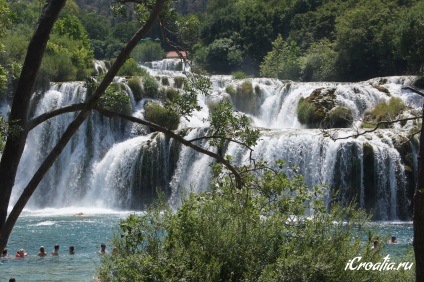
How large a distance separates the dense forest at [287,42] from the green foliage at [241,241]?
25.5 metres

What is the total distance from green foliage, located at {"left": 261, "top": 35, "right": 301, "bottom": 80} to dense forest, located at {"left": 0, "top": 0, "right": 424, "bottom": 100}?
0.24 feet

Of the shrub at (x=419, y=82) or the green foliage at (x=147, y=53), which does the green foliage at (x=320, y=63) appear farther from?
the green foliage at (x=147, y=53)

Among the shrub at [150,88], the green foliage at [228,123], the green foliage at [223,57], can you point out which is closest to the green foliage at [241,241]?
the green foliage at [228,123]

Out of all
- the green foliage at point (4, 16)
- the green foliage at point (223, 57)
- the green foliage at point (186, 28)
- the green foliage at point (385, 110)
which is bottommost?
the green foliage at point (186, 28)

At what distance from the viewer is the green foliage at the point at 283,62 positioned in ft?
183

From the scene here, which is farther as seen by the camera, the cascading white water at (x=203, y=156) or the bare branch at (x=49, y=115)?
the cascading white water at (x=203, y=156)

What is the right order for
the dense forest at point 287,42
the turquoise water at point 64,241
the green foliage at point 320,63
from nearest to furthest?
the turquoise water at point 64,241, the dense forest at point 287,42, the green foliage at point 320,63

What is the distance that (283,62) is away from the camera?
5647cm

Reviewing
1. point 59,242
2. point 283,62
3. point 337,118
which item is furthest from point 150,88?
point 283,62

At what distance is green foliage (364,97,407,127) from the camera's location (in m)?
34.2

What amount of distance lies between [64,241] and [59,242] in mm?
172

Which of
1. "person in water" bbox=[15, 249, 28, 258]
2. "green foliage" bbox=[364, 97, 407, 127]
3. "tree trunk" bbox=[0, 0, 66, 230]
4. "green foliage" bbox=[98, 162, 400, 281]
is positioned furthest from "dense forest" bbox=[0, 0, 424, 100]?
"tree trunk" bbox=[0, 0, 66, 230]

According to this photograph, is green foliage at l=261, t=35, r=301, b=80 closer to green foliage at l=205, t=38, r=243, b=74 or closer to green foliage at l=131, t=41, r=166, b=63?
green foliage at l=205, t=38, r=243, b=74

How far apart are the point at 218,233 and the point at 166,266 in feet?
2.50
